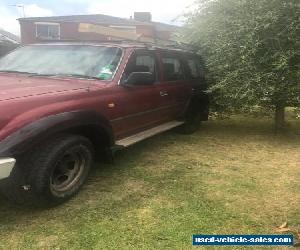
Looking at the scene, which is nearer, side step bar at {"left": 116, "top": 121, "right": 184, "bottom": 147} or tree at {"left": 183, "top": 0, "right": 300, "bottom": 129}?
side step bar at {"left": 116, "top": 121, "right": 184, "bottom": 147}

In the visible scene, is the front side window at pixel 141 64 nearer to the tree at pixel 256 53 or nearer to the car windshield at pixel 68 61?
the car windshield at pixel 68 61

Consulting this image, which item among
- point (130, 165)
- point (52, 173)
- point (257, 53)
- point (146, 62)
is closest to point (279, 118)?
point (257, 53)

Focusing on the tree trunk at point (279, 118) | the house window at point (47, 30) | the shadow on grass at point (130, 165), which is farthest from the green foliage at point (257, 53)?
the house window at point (47, 30)

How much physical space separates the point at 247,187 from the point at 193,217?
1249 mm

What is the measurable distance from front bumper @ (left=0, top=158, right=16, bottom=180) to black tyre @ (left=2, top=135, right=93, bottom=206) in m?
0.19

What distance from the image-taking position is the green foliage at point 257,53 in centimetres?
726

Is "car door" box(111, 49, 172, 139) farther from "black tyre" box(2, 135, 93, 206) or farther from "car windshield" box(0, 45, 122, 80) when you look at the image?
"black tyre" box(2, 135, 93, 206)

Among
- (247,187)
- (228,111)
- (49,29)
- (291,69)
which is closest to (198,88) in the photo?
(228,111)

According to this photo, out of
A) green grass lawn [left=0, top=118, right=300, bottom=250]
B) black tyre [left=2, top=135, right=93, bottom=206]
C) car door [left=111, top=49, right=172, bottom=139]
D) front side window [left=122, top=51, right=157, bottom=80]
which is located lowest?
green grass lawn [left=0, top=118, right=300, bottom=250]

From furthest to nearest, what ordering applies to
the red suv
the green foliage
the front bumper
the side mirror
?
1. the green foliage
2. the side mirror
3. the red suv
4. the front bumper

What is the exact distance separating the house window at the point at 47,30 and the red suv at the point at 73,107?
3555 cm

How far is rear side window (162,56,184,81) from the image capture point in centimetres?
671

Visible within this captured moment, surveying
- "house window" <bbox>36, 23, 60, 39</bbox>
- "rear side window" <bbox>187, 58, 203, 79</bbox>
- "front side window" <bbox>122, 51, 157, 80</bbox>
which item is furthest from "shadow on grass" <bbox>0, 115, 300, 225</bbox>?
"house window" <bbox>36, 23, 60, 39</bbox>

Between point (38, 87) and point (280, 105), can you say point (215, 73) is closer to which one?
point (280, 105)
